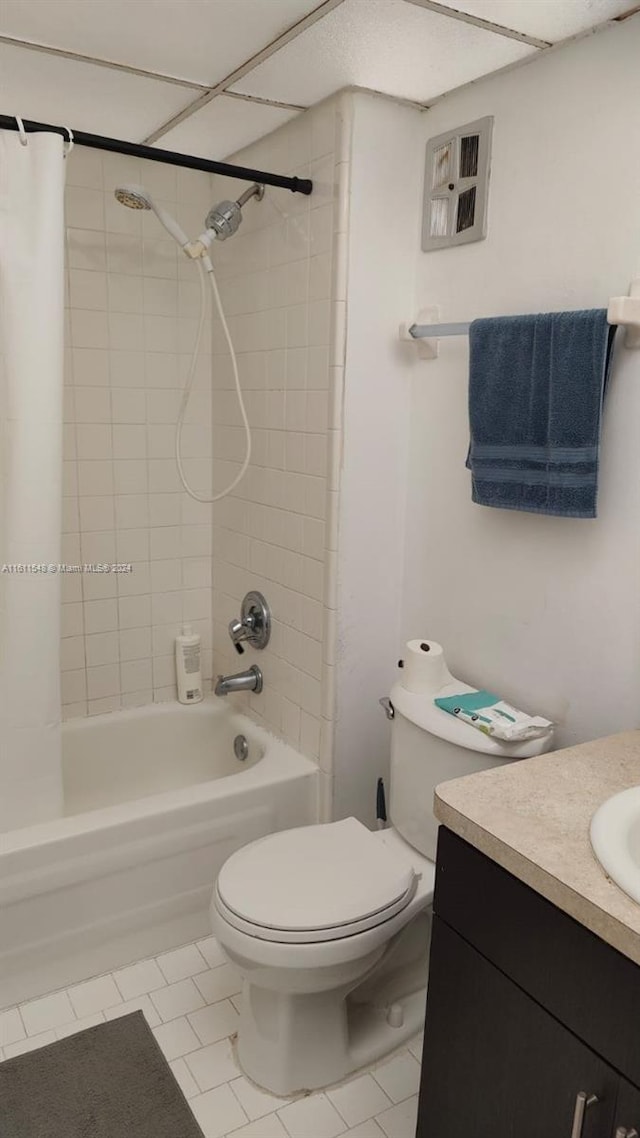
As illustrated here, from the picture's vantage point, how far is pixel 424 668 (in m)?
1.84

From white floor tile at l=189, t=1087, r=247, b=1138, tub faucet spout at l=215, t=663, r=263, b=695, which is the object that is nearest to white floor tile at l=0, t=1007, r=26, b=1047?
white floor tile at l=189, t=1087, r=247, b=1138

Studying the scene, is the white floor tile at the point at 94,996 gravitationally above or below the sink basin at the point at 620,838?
below

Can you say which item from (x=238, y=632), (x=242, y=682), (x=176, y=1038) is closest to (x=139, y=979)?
(x=176, y=1038)

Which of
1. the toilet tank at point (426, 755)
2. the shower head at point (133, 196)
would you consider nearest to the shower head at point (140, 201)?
the shower head at point (133, 196)

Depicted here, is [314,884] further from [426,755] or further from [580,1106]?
[580,1106]

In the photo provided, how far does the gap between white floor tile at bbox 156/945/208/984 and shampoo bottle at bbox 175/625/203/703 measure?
829mm

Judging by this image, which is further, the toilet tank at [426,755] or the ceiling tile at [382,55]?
the toilet tank at [426,755]

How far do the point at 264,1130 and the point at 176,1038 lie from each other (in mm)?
310

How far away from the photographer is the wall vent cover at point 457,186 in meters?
1.75

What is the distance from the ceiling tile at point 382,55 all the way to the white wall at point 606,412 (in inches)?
3.4

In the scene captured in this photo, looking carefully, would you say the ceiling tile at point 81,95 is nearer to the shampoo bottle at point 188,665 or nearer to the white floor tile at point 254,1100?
the shampoo bottle at point 188,665

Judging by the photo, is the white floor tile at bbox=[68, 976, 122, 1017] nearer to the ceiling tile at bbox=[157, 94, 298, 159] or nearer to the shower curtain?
the shower curtain

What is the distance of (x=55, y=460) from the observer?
181 cm

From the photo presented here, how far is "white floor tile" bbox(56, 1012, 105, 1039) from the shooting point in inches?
71.7
